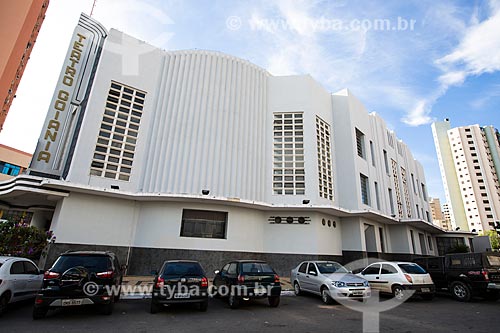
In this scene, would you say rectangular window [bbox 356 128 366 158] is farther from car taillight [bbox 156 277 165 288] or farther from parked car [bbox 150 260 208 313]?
car taillight [bbox 156 277 165 288]

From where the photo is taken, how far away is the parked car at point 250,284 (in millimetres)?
7738

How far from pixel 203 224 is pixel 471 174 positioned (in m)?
84.9

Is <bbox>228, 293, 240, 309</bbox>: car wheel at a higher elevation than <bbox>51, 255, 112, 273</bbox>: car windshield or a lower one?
lower

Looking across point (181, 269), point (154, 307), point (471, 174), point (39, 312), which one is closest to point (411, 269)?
point (181, 269)

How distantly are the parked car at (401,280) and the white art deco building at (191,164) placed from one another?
5079 mm

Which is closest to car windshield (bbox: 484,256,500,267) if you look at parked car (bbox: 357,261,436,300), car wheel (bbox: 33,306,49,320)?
parked car (bbox: 357,261,436,300)

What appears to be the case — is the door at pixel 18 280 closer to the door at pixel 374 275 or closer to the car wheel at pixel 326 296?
the car wheel at pixel 326 296

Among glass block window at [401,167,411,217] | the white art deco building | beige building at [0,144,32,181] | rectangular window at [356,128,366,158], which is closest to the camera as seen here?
the white art deco building

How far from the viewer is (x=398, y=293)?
9.60 m

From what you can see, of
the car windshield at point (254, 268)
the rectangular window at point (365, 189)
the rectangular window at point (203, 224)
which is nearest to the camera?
the car windshield at point (254, 268)

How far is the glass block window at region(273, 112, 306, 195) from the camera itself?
17.1 m

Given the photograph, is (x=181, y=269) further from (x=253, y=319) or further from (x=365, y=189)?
(x=365, y=189)

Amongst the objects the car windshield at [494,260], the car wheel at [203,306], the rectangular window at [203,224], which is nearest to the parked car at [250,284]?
the car wheel at [203,306]

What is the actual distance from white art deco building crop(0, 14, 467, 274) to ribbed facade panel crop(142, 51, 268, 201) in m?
0.07
